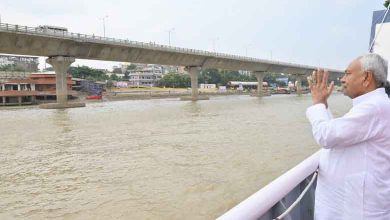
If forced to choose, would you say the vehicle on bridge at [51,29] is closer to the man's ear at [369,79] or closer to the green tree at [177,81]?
the man's ear at [369,79]

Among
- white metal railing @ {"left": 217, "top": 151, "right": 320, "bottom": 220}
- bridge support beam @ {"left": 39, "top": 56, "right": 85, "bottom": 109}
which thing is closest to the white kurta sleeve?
white metal railing @ {"left": 217, "top": 151, "right": 320, "bottom": 220}

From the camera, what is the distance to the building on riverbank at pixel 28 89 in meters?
43.6

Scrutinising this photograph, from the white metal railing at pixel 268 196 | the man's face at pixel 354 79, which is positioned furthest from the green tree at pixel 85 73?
the man's face at pixel 354 79

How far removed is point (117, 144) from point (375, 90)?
10901 mm

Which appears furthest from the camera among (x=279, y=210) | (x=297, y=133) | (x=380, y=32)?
(x=297, y=133)

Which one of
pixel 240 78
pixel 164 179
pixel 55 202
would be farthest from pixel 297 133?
pixel 240 78

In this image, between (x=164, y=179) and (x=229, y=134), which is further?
(x=229, y=134)

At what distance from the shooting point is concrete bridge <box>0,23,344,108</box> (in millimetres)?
27516

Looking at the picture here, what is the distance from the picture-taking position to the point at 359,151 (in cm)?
159

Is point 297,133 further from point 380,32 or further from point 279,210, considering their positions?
point 279,210

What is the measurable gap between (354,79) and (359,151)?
1.11 ft

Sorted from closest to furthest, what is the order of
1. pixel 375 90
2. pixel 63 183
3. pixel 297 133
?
1. pixel 375 90
2. pixel 63 183
3. pixel 297 133

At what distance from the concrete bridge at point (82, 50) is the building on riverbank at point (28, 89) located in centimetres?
1312

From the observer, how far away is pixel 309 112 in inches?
68.2
